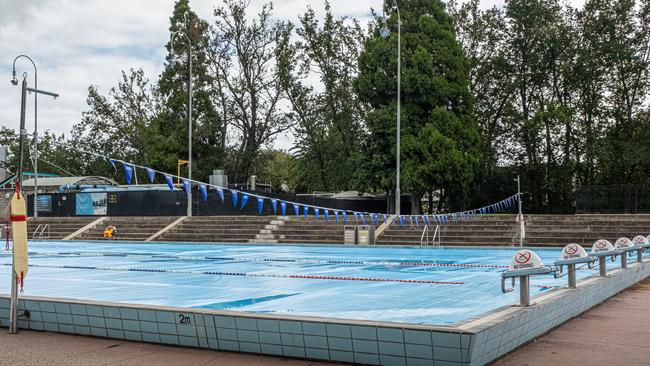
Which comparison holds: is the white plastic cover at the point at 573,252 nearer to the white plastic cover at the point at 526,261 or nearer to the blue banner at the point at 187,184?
the white plastic cover at the point at 526,261

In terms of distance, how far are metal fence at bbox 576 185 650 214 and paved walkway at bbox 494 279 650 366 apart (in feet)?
69.8

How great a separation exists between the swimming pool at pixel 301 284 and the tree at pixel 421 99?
14.6 meters

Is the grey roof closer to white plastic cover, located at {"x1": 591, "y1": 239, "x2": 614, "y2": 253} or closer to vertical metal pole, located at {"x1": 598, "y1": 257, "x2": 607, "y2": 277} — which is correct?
white plastic cover, located at {"x1": 591, "y1": 239, "x2": 614, "y2": 253}

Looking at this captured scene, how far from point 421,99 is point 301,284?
983 inches

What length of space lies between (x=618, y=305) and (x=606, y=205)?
2122cm

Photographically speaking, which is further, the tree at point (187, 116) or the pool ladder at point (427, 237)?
the tree at point (187, 116)

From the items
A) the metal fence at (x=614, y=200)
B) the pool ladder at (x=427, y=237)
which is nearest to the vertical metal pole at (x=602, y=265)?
the pool ladder at (x=427, y=237)

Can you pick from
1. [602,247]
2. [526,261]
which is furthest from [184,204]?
[526,261]

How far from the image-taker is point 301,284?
37.5ft

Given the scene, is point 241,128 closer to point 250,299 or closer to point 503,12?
point 503,12

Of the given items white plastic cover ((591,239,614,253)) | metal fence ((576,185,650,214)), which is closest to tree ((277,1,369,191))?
metal fence ((576,185,650,214))

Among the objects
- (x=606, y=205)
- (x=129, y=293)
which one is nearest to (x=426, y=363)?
(x=129, y=293)

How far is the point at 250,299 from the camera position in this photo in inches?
366

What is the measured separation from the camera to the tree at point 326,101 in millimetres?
41312
